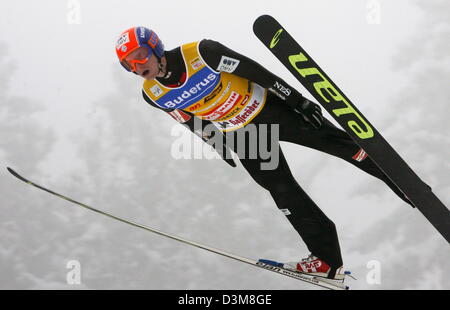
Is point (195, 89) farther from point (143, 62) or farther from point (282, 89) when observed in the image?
point (282, 89)

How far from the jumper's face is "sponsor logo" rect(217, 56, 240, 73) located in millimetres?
371

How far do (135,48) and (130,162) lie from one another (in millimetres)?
2617

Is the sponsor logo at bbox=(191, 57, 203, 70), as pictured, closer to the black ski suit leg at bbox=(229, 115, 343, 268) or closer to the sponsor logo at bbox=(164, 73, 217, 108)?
the sponsor logo at bbox=(164, 73, 217, 108)

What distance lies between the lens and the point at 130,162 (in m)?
5.67

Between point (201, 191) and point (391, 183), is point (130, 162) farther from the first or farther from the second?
point (391, 183)

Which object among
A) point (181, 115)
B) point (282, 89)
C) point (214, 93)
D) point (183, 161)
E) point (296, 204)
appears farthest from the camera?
point (183, 161)

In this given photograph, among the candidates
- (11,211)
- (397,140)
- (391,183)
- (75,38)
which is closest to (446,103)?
(397,140)

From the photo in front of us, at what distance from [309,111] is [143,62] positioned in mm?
1002

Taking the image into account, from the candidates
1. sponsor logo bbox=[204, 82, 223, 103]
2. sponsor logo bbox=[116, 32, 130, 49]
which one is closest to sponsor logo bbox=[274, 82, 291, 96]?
sponsor logo bbox=[204, 82, 223, 103]

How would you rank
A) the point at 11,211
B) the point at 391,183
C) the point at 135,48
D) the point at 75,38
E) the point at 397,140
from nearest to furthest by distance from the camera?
the point at 135,48 < the point at 391,183 < the point at 397,140 < the point at 11,211 < the point at 75,38

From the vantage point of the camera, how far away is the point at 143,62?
3225 millimetres

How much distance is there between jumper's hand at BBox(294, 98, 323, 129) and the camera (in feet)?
11.0

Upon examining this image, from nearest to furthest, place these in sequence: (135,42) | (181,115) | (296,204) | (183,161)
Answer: (135,42)
(296,204)
(181,115)
(183,161)

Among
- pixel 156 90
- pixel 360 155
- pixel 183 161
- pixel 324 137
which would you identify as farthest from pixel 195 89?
pixel 183 161
